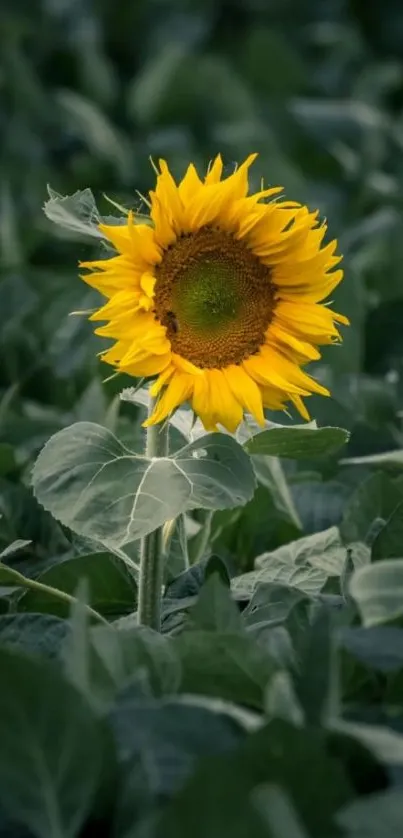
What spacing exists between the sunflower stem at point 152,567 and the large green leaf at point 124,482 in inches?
0.9

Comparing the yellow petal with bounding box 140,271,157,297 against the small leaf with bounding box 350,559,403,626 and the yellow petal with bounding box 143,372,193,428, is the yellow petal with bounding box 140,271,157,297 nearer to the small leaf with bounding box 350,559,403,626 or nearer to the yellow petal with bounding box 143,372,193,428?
the yellow petal with bounding box 143,372,193,428

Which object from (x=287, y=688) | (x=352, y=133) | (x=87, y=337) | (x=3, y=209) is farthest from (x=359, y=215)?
(x=287, y=688)

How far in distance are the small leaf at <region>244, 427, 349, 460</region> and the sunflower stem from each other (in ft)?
0.38

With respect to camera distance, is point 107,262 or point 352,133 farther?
point 352,133

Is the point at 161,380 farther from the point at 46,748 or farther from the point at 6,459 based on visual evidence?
the point at 6,459

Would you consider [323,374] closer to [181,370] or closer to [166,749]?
[181,370]

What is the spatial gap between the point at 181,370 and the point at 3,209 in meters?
2.03

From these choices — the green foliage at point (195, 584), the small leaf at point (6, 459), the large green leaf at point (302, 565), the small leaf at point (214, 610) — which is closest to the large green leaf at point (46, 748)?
the green foliage at point (195, 584)

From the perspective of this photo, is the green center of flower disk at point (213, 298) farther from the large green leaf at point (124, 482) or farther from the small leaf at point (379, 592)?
the small leaf at point (379, 592)

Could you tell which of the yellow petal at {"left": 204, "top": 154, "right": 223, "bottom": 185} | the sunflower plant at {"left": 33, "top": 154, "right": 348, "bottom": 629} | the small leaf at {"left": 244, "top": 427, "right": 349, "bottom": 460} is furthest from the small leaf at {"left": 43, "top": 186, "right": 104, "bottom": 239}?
the small leaf at {"left": 244, "top": 427, "right": 349, "bottom": 460}

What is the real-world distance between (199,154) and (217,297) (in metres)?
2.68

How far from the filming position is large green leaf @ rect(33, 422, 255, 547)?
4.74 ft

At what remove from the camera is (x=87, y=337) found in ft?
8.39

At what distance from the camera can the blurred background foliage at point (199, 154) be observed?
221cm
